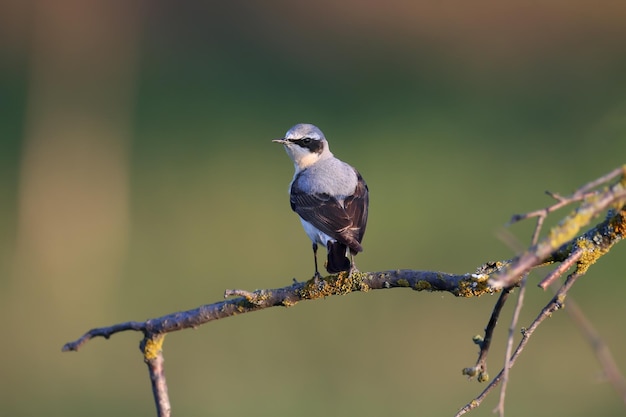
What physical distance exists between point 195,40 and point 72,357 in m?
9.52

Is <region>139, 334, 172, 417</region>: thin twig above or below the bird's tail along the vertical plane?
below

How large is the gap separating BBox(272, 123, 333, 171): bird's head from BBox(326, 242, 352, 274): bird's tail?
1004 mm

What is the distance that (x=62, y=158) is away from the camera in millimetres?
11875

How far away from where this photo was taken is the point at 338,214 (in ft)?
12.4

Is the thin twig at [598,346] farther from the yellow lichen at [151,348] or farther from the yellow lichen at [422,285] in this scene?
the yellow lichen at [151,348]

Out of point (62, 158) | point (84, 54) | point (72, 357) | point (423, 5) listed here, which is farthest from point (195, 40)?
point (72, 357)

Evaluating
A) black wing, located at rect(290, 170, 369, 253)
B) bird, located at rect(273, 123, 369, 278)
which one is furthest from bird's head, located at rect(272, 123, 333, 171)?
black wing, located at rect(290, 170, 369, 253)

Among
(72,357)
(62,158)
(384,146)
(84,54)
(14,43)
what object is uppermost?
(14,43)

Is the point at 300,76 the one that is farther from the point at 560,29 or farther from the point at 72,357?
the point at 72,357

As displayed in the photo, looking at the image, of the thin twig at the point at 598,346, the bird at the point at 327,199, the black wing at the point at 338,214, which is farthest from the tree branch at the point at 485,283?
the black wing at the point at 338,214

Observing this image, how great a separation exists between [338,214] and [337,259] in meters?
0.40

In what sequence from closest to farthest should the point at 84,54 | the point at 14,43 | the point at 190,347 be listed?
the point at 190,347, the point at 84,54, the point at 14,43

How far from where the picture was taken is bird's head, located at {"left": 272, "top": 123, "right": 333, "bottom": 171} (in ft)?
15.1

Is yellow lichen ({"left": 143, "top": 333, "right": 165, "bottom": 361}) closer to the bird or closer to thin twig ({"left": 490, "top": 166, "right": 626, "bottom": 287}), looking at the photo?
thin twig ({"left": 490, "top": 166, "right": 626, "bottom": 287})
